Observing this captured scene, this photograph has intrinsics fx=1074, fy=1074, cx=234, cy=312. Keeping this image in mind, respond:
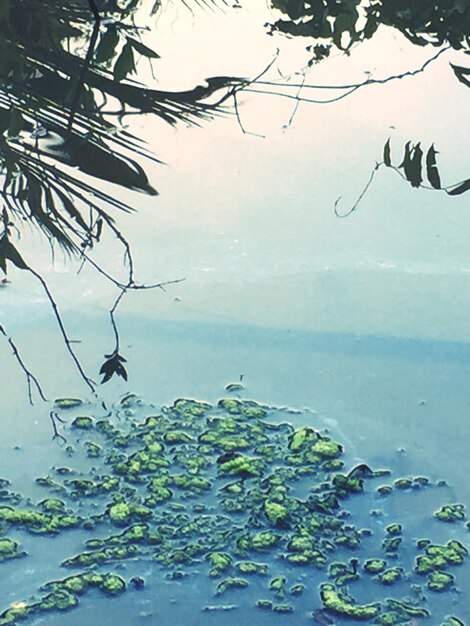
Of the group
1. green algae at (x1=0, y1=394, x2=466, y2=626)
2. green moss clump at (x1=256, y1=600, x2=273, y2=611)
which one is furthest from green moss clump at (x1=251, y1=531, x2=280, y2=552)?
green moss clump at (x1=256, y1=600, x2=273, y2=611)

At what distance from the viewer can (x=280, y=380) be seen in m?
2.35

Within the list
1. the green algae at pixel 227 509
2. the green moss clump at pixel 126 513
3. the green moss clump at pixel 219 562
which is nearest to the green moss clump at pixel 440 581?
the green algae at pixel 227 509

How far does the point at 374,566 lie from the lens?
72.4 inches

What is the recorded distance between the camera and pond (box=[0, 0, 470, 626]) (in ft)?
5.97

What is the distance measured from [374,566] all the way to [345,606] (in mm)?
109

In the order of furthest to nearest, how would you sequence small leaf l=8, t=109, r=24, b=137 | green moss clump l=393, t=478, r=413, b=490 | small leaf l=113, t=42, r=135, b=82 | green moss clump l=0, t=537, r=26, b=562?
green moss clump l=393, t=478, r=413, b=490, green moss clump l=0, t=537, r=26, b=562, small leaf l=8, t=109, r=24, b=137, small leaf l=113, t=42, r=135, b=82

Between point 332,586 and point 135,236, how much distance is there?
1294 mm

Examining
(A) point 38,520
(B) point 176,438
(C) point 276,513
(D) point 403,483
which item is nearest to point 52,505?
(A) point 38,520

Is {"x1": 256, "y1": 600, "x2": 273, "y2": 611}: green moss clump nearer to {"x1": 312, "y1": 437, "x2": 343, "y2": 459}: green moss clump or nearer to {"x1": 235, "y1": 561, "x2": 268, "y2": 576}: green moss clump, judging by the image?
{"x1": 235, "y1": 561, "x2": 268, "y2": 576}: green moss clump

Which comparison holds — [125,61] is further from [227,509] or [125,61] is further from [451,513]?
[451,513]

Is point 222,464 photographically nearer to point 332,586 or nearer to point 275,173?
point 332,586

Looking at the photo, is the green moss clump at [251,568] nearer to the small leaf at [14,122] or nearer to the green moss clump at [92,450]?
the green moss clump at [92,450]

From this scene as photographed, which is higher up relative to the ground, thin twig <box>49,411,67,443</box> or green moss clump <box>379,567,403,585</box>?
thin twig <box>49,411,67,443</box>

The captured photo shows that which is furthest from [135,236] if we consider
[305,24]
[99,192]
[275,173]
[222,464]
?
[305,24]
